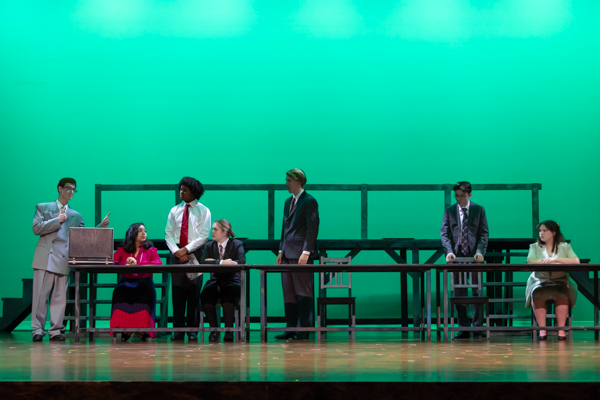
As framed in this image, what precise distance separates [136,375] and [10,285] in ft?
22.1

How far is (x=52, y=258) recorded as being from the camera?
648 centimetres

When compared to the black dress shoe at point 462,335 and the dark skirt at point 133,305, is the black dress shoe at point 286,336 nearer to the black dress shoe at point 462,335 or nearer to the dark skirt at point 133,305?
the dark skirt at point 133,305

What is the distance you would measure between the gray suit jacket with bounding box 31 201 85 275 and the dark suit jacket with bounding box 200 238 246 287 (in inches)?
48.9

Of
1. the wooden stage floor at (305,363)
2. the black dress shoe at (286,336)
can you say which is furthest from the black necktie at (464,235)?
the black dress shoe at (286,336)

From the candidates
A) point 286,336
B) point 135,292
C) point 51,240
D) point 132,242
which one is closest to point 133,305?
point 135,292

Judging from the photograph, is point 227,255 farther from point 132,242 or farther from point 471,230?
point 471,230

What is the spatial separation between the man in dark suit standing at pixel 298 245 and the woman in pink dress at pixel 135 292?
1.25 m

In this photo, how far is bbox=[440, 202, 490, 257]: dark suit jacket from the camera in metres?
6.82

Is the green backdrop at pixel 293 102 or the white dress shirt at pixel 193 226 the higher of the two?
the green backdrop at pixel 293 102

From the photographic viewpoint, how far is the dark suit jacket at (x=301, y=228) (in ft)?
21.3

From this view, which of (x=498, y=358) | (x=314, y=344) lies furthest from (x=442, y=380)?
(x=314, y=344)

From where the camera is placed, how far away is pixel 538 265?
5.87m
